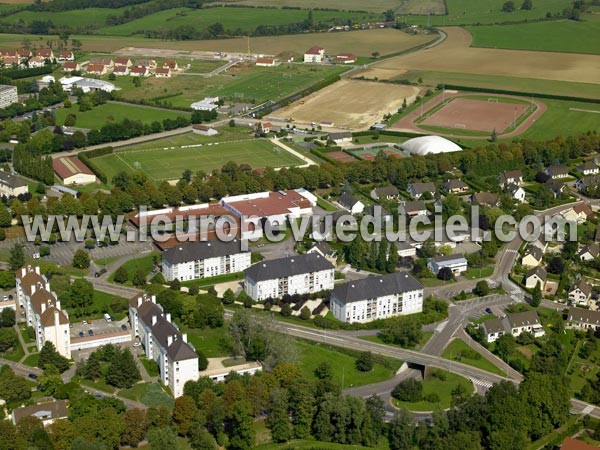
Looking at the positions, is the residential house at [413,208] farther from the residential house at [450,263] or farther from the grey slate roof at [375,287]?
the grey slate roof at [375,287]

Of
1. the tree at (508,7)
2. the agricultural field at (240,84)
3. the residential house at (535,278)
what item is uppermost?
the tree at (508,7)

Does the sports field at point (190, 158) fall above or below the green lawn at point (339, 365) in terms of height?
above

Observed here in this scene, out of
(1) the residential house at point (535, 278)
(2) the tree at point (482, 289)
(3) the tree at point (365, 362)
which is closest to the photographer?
(3) the tree at point (365, 362)

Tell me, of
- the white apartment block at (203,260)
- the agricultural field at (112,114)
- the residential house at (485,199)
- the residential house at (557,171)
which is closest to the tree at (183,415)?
the white apartment block at (203,260)

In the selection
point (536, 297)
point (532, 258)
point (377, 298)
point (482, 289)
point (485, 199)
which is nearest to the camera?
point (377, 298)

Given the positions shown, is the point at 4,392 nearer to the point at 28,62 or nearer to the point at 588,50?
the point at 28,62

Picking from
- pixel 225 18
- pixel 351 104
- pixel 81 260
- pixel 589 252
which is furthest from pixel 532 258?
pixel 225 18

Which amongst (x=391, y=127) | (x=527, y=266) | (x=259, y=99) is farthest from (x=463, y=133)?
(x=527, y=266)

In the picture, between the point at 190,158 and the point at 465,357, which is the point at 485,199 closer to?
the point at 465,357
